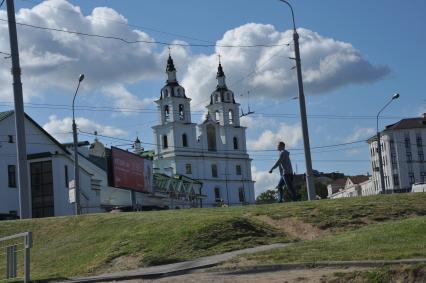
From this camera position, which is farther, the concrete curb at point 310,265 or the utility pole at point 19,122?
the utility pole at point 19,122

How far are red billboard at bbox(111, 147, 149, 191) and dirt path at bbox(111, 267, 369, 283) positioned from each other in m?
36.4

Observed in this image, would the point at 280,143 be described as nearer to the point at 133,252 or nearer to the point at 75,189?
the point at 133,252

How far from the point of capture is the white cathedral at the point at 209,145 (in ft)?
427

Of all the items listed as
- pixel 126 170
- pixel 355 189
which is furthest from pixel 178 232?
pixel 355 189

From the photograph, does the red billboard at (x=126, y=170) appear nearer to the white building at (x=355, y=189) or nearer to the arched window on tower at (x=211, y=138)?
the arched window on tower at (x=211, y=138)

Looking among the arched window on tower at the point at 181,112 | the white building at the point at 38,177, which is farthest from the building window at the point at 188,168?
the white building at the point at 38,177

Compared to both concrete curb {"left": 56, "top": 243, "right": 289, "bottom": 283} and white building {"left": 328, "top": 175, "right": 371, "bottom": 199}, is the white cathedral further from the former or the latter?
concrete curb {"left": 56, "top": 243, "right": 289, "bottom": 283}

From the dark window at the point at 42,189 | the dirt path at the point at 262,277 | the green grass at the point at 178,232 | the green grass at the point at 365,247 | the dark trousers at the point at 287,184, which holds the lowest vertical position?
the dirt path at the point at 262,277

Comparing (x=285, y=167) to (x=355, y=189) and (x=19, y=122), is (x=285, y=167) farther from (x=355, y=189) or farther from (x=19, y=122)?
(x=355, y=189)

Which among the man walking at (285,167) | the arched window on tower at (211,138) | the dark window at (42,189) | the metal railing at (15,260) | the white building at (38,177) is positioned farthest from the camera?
the arched window on tower at (211,138)

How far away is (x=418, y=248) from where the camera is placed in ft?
38.3

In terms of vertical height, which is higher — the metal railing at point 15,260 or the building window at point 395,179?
the building window at point 395,179

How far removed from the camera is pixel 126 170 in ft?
164

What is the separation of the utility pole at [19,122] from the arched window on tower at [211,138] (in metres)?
115
